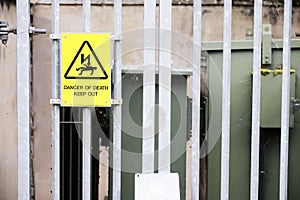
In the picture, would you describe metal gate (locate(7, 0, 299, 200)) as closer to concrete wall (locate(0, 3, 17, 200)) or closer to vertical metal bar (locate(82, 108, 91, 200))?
vertical metal bar (locate(82, 108, 91, 200))

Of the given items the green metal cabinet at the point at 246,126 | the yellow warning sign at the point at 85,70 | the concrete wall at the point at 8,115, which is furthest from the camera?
the concrete wall at the point at 8,115

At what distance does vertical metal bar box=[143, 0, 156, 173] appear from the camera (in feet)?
6.88

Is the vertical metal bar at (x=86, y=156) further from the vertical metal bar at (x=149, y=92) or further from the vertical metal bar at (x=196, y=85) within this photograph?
the vertical metal bar at (x=196, y=85)

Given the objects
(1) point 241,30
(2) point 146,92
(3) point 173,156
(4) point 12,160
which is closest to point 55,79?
(2) point 146,92

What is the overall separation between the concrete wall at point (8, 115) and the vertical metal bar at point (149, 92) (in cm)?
197

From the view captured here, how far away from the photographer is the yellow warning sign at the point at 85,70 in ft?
6.73

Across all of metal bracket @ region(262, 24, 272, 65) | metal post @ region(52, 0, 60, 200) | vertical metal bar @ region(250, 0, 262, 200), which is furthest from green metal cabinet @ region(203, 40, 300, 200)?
metal post @ region(52, 0, 60, 200)

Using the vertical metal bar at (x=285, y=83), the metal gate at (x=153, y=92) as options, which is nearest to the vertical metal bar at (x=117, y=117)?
the metal gate at (x=153, y=92)

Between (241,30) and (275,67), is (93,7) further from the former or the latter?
(275,67)

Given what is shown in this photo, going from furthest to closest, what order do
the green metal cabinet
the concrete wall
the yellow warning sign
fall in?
1. the concrete wall
2. the green metal cabinet
3. the yellow warning sign

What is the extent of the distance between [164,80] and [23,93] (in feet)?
1.85

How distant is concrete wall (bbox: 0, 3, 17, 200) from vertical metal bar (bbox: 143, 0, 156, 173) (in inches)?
77.8

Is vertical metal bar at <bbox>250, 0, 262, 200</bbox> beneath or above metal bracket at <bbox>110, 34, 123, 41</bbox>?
beneath

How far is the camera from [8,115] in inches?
155
